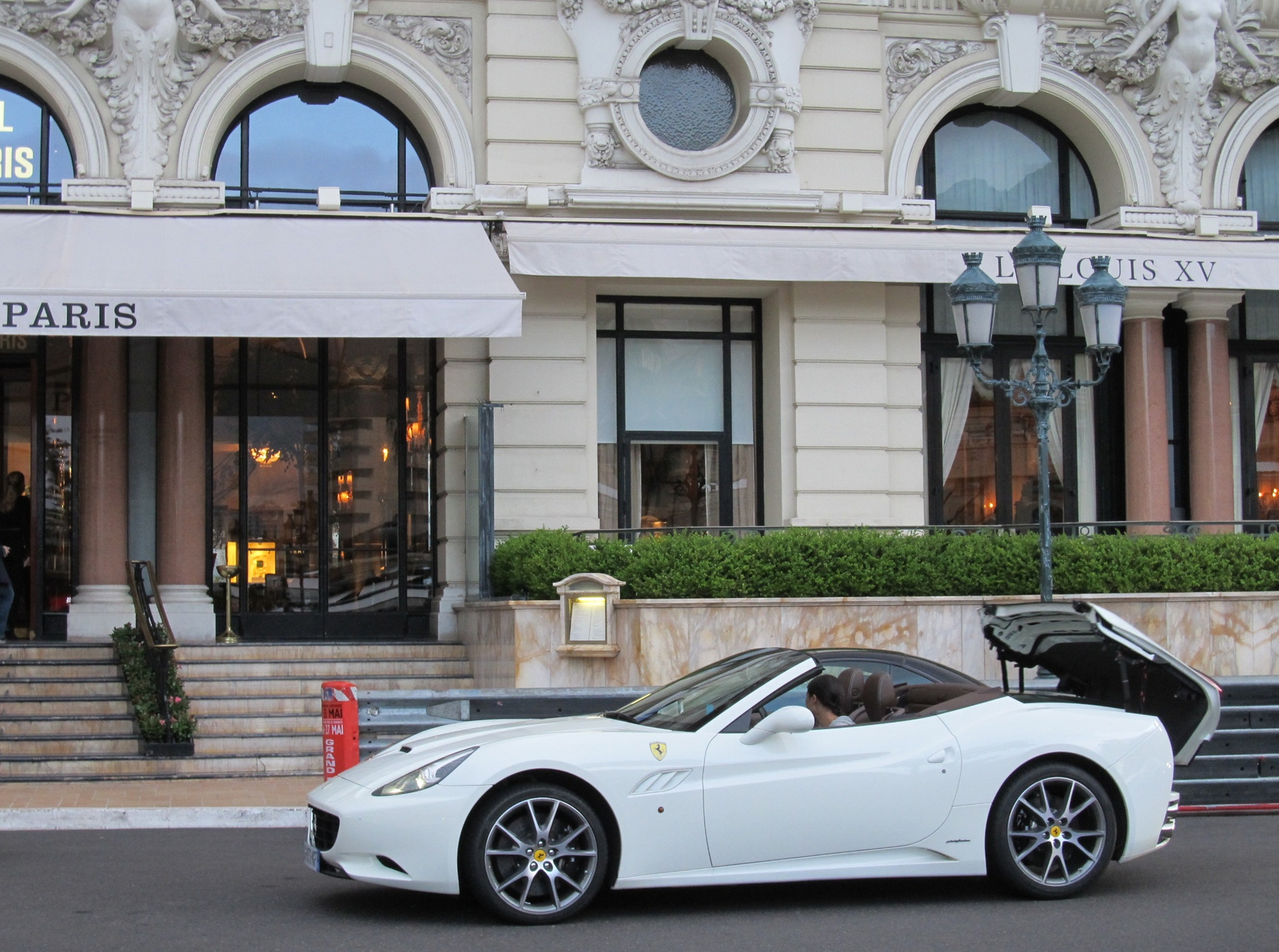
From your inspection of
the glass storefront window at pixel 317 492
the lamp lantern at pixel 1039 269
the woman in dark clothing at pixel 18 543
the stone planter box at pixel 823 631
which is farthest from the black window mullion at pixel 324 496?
the lamp lantern at pixel 1039 269

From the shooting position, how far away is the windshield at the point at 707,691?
7719 millimetres

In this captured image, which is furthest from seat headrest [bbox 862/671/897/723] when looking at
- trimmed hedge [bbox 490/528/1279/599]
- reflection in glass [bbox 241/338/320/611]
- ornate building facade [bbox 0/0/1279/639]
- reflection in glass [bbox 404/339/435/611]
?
reflection in glass [bbox 241/338/320/611]

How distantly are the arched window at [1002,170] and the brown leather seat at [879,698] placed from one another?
1255 centimetres

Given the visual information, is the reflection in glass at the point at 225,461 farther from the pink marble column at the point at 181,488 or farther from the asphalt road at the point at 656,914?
the asphalt road at the point at 656,914

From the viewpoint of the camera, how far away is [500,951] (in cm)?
649

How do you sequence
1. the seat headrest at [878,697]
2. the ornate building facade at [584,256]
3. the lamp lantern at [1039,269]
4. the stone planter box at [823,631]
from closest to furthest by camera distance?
1. the seat headrest at [878,697]
2. the lamp lantern at [1039,269]
3. the stone planter box at [823,631]
4. the ornate building facade at [584,256]

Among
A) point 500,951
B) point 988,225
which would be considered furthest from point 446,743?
point 988,225

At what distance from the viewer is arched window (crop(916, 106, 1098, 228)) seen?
19516 millimetres

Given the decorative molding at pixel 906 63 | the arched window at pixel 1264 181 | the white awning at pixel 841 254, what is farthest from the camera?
the arched window at pixel 1264 181

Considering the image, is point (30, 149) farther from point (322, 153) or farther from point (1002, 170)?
point (1002, 170)

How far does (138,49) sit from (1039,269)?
10302 millimetres

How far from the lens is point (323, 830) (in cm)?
730

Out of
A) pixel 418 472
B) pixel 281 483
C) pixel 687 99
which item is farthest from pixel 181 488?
pixel 687 99

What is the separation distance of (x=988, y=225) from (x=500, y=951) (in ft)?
46.5
